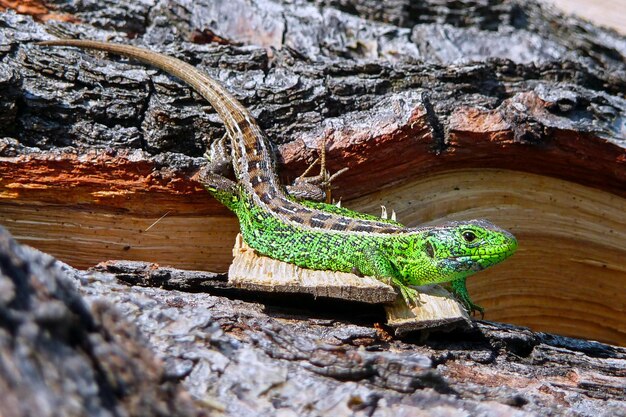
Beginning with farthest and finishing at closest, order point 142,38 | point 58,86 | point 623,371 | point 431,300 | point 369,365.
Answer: point 142,38, point 58,86, point 431,300, point 623,371, point 369,365

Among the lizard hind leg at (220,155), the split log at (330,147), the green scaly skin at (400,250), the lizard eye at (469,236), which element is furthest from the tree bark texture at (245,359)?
the lizard hind leg at (220,155)

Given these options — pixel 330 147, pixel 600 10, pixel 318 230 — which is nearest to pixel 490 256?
pixel 318 230

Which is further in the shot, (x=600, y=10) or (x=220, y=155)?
(x=600, y=10)

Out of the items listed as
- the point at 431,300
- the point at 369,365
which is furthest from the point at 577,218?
the point at 369,365

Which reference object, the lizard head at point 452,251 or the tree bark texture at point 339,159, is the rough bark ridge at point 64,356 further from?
the lizard head at point 452,251

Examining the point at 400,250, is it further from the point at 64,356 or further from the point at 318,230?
the point at 64,356

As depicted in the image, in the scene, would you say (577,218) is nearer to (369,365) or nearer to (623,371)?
(623,371)
